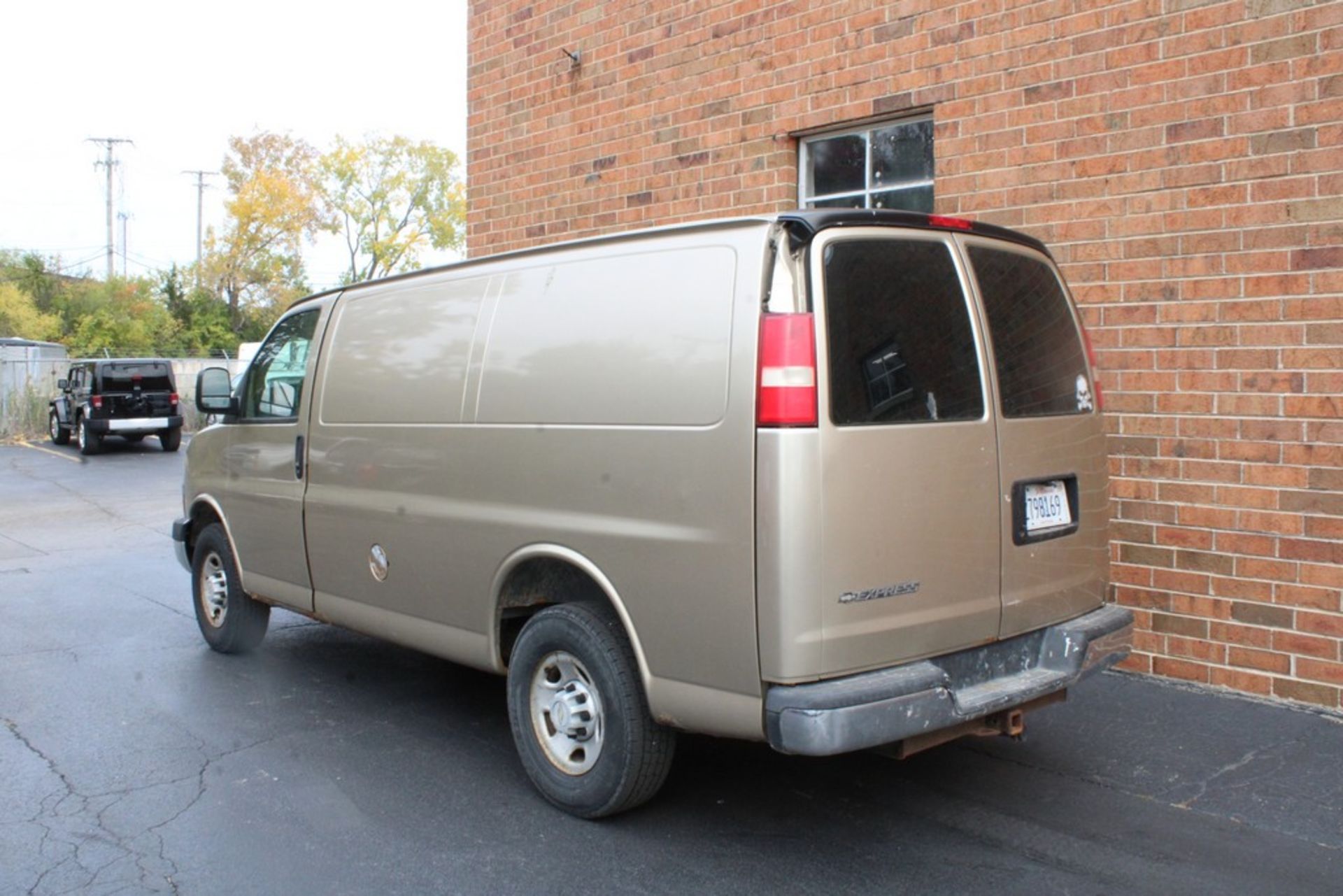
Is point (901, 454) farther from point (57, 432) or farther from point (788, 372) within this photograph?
point (57, 432)

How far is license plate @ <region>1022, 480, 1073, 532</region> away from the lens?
4.16m

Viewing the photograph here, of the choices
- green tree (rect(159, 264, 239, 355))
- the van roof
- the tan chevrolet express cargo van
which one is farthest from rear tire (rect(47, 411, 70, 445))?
green tree (rect(159, 264, 239, 355))

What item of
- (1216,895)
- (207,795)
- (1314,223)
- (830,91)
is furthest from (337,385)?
(1314,223)

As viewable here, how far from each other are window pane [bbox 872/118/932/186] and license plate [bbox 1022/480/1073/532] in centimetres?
336

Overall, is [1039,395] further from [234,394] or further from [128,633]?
[128,633]

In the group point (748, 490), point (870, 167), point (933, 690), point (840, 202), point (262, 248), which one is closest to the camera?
point (748, 490)

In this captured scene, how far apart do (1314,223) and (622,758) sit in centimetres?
397

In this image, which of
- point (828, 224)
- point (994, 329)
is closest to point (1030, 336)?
point (994, 329)

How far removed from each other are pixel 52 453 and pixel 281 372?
19.8 metres

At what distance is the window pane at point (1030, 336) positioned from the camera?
4.19 metres

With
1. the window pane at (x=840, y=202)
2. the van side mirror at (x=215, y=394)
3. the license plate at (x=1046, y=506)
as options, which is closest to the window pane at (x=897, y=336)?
the license plate at (x=1046, y=506)

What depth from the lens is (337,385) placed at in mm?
5621

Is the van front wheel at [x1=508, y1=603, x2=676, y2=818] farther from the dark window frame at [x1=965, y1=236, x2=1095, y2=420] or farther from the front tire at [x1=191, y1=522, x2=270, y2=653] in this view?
the front tire at [x1=191, y1=522, x2=270, y2=653]

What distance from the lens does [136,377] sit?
23109 mm
